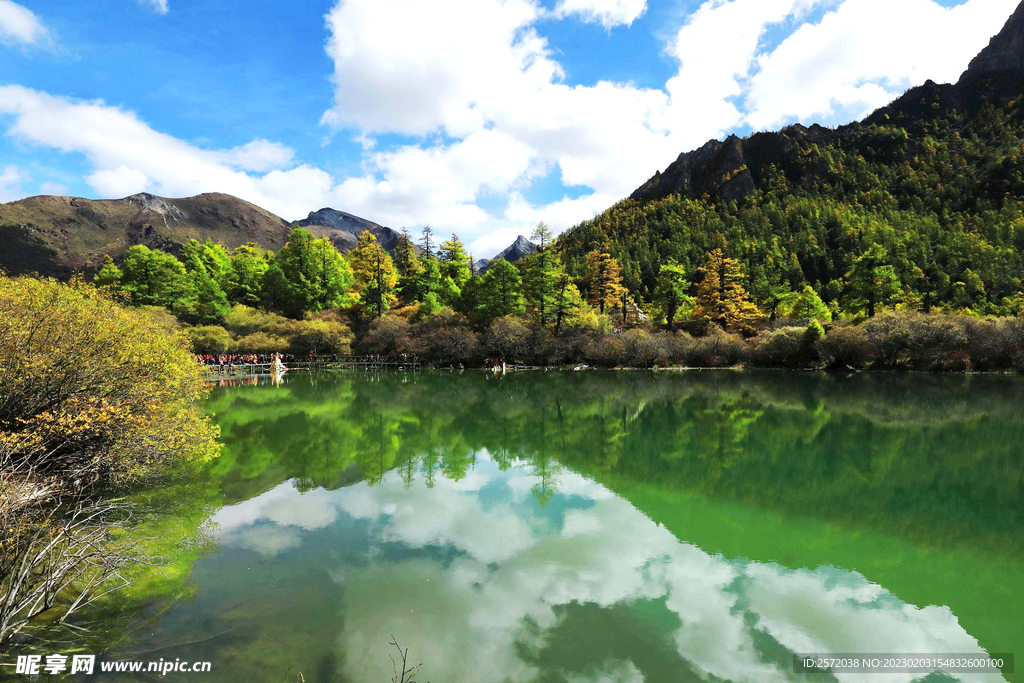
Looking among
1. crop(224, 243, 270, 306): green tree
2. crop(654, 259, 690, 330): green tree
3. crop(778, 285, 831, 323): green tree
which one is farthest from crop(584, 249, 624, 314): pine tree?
crop(224, 243, 270, 306): green tree

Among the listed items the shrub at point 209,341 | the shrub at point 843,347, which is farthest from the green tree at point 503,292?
the shrub at point 843,347

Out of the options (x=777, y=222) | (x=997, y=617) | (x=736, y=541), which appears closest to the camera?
(x=997, y=617)

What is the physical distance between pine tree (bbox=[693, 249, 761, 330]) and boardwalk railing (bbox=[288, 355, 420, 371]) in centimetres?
3196

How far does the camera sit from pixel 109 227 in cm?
12112

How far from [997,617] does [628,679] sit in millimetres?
5250

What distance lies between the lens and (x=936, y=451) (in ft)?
46.9

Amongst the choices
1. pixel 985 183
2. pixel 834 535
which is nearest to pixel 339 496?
pixel 834 535

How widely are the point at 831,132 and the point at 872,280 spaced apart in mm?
91907

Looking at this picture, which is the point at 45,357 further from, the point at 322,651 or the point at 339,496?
the point at 322,651

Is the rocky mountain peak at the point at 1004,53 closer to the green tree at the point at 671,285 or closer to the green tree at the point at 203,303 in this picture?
the green tree at the point at 671,285

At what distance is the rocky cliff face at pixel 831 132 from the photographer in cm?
9906

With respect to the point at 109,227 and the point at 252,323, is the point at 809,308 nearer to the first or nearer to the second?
the point at 252,323

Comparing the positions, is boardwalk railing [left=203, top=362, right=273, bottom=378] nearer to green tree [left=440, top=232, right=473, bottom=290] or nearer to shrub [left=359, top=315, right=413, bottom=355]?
shrub [left=359, top=315, right=413, bottom=355]

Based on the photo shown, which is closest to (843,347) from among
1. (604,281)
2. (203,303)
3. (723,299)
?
(723,299)
